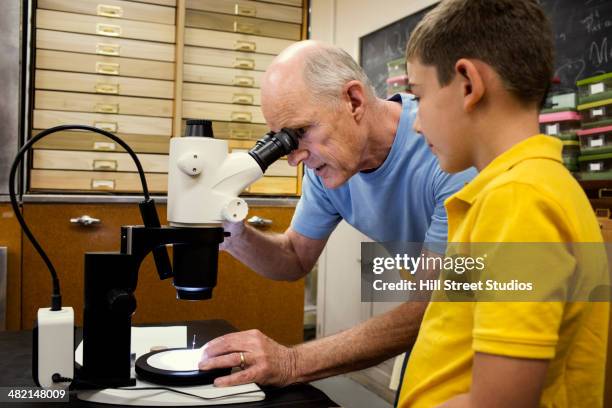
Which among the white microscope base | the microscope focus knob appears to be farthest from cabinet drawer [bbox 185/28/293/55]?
the white microscope base

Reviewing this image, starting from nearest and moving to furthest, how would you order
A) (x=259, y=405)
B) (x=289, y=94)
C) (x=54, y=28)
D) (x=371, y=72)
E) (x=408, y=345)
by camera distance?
(x=259, y=405) < (x=408, y=345) < (x=289, y=94) < (x=54, y=28) < (x=371, y=72)

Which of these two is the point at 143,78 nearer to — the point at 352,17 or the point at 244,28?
the point at 244,28

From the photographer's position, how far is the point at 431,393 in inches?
29.4

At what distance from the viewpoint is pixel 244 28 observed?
307 centimetres

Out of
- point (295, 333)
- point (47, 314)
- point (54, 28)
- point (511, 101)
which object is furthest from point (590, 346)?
point (54, 28)

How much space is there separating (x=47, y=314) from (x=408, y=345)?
650 mm

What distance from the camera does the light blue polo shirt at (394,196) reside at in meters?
1.36

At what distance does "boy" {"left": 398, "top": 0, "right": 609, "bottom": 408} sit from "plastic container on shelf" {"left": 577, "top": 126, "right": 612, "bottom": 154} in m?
1.22

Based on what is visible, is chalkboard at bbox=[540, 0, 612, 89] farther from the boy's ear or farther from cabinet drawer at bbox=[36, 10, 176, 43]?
cabinet drawer at bbox=[36, 10, 176, 43]

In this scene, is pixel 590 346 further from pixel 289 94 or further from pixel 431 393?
pixel 289 94

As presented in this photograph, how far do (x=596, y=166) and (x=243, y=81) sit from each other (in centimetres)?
184

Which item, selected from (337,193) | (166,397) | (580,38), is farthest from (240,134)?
(166,397)

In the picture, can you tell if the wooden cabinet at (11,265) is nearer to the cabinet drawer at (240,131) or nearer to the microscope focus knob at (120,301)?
the cabinet drawer at (240,131)

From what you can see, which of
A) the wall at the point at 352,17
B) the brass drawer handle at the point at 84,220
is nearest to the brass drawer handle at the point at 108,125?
the brass drawer handle at the point at 84,220
